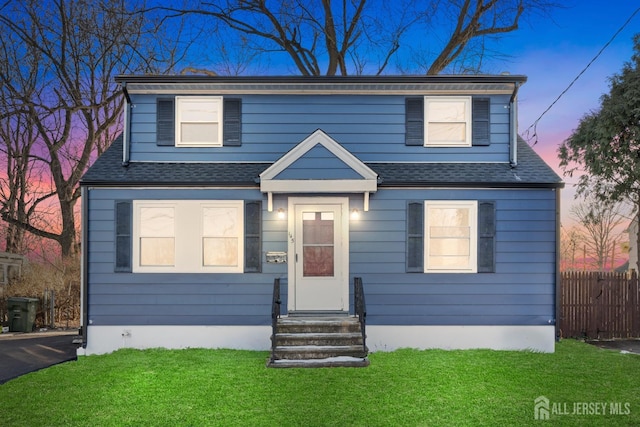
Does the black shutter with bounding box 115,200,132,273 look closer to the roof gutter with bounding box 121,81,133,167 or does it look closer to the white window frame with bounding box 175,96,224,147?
the roof gutter with bounding box 121,81,133,167

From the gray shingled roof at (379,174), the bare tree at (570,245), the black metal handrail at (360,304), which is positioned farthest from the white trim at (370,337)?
the bare tree at (570,245)

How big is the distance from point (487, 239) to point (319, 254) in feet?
10.9

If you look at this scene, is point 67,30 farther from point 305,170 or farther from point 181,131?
point 305,170

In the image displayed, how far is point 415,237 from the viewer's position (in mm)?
9359

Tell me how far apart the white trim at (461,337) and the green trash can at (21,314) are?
9521 mm

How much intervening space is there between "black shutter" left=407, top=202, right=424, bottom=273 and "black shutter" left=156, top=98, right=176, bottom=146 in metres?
5.11

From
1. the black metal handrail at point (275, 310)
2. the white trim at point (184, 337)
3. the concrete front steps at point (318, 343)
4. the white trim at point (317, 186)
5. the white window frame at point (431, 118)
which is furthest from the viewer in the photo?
the white window frame at point (431, 118)

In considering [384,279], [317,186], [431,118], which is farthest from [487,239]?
[317,186]

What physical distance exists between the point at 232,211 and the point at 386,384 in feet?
14.8

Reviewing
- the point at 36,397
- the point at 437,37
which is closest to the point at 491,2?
→ the point at 437,37

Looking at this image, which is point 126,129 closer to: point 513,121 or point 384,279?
point 384,279

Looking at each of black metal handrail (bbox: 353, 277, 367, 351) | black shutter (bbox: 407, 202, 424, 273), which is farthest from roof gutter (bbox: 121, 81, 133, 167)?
black shutter (bbox: 407, 202, 424, 273)

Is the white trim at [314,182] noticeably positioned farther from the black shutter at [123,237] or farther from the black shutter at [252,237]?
the black shutter at [123,237]

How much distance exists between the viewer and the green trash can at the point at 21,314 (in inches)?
504
